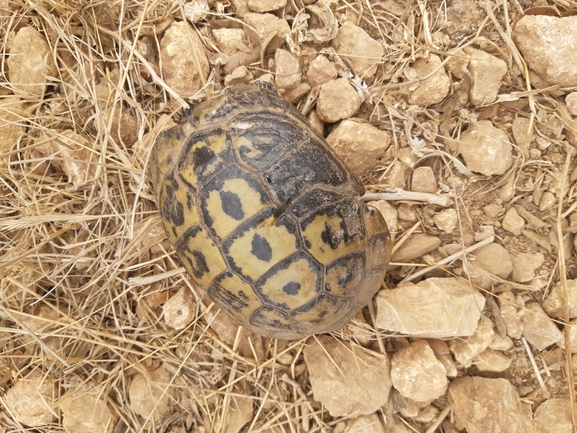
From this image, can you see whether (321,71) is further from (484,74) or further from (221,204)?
(221,204)

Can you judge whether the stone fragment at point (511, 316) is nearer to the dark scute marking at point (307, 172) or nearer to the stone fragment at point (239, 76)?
the dark scute marking at point (307, 172)

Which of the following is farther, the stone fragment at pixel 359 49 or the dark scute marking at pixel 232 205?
the stone fragment at pixel 359 49

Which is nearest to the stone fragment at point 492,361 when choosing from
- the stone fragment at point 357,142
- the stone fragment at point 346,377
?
the stone fragment at point 346,377

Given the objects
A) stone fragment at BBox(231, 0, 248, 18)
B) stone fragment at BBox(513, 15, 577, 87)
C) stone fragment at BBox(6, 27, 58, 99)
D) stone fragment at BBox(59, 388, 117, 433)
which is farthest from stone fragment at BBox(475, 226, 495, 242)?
stone fragment at BBox(6, 27, 58, 99)

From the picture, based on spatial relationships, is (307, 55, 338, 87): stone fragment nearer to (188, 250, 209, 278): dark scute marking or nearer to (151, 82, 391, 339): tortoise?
(151, 82, 391, 339): tortoise

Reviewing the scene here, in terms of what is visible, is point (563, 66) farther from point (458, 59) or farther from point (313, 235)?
point (313, 235)

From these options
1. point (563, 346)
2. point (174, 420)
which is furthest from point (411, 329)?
point (174, 420)
